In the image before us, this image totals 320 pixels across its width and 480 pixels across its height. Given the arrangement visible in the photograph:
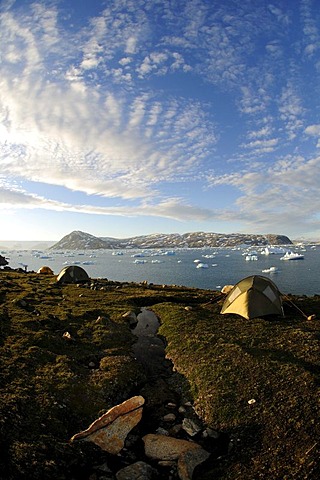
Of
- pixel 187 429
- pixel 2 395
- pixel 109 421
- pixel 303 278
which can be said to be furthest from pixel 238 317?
pixel 303 278

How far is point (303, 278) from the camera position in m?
69.9

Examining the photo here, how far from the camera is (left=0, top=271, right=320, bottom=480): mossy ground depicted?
26.1 ft

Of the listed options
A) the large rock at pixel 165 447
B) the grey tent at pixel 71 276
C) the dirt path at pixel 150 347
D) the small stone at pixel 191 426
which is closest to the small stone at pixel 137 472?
the large rock at pixel 165 447

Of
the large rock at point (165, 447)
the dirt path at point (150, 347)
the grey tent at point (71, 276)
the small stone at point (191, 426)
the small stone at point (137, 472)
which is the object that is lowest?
the small stone at point (137, 472)

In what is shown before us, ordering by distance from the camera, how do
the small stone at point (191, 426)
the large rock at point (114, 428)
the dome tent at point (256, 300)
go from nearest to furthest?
the large rock at point (114, 428) → the small stone at point (191, 426) → the dome tent at point (256, 300)

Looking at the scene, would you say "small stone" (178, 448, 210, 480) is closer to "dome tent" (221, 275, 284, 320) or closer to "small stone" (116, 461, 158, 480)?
"small stone" (116, 461, 158, 480)

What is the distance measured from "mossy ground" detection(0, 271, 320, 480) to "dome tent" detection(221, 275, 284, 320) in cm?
71

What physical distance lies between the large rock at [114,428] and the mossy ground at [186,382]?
302mm

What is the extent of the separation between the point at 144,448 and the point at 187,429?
4.81 feet

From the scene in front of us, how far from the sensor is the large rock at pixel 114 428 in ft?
29.2

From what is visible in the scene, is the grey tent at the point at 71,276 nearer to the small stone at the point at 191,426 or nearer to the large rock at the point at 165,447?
the small stone at the point at 191,426

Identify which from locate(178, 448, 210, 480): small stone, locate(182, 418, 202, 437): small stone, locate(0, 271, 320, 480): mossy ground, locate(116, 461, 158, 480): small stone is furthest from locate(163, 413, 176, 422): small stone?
locate(116, 461, 158, 480): small stone

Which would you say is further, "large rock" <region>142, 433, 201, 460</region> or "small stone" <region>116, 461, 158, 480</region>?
"large rock" <region>142, 433, 201, 460</region>

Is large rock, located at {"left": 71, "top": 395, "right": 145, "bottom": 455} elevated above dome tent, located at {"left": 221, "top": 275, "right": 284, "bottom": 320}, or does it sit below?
below
